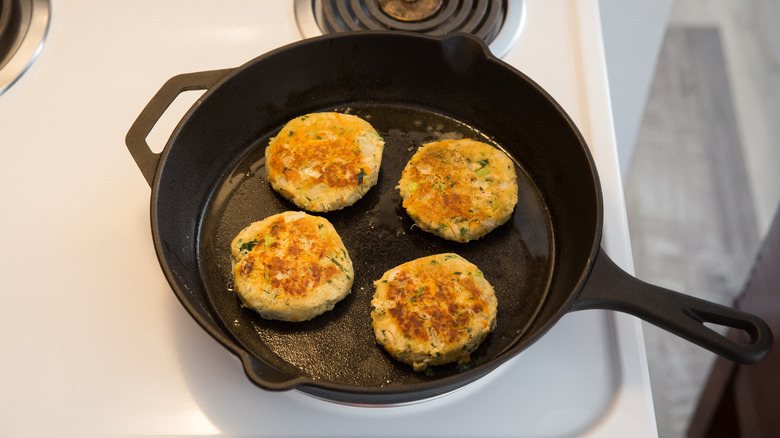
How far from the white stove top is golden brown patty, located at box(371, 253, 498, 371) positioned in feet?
0.30

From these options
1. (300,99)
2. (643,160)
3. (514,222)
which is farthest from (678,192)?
(300,99)

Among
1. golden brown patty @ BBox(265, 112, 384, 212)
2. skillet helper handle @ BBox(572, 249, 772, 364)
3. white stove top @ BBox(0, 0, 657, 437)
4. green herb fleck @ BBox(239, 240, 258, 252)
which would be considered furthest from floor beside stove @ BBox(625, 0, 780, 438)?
green herb fleck @ BBox(239, 240, 258, 252)

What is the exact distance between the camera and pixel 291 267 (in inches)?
53.6

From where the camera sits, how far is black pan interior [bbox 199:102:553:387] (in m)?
1.31

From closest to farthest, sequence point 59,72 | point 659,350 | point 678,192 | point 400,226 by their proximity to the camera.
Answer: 1. point 400,226
2. point 59,72
3. point 659,350
4. point 678,192

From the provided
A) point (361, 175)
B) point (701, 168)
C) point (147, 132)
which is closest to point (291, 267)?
point (361, 175)

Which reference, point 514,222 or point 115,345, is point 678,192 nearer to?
point 514,222

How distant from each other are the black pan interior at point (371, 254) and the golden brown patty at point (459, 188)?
2.0 inches

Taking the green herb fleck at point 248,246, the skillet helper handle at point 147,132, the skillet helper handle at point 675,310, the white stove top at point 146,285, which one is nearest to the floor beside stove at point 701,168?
the white stove top at point 146,285

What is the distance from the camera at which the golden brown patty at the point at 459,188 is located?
56.9 inches

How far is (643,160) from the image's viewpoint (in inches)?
124

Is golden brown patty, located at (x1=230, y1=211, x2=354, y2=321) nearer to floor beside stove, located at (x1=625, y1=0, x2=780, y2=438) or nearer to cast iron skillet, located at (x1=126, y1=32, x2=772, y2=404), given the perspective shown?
cast iron skillet, located at (x1=126, y1=32, x2=772, y2=404)

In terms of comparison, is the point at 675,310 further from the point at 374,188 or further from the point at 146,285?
the point at 146,285

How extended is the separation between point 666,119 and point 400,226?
89.8 inches
